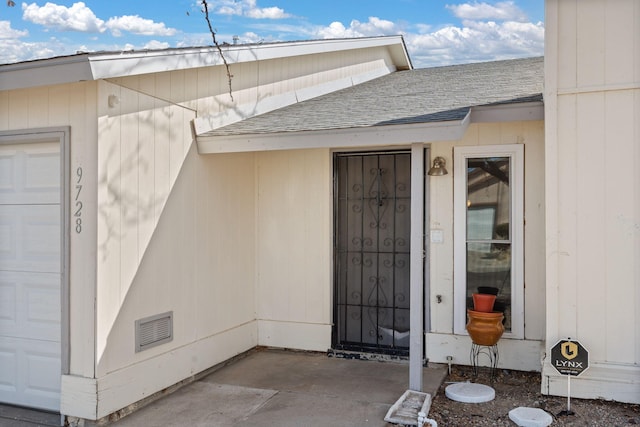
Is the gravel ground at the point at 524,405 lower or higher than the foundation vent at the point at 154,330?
lower

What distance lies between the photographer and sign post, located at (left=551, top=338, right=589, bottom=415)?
13.1 feet

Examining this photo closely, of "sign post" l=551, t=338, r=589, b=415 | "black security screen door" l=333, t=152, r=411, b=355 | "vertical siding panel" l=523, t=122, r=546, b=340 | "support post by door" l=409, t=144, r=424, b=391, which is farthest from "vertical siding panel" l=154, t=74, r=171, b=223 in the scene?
"sign post" l=551, t=338, r=589, b=415

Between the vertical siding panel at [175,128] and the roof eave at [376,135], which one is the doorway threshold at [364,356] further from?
the vertical siding panel at [175,128]

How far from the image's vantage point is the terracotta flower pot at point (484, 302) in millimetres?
4766

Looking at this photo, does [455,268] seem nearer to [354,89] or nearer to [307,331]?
[307,331]

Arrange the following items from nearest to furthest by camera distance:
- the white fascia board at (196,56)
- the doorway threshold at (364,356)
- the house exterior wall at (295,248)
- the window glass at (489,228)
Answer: the white fascia board at (196,56) → the window glass at (489,228) → the doorway threshold at (364,356) → the house exterior wall at (295,248)

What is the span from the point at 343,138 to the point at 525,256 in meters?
2.22

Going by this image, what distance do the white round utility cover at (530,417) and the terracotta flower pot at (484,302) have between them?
104 cm

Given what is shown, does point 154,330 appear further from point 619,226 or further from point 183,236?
point 619,226

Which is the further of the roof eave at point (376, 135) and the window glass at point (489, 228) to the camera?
the window glass at point (489, 228)

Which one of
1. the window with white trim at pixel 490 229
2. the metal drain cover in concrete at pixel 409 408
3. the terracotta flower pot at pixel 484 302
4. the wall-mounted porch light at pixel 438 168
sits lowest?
the metal drain cover in concrete at pixel 409 408

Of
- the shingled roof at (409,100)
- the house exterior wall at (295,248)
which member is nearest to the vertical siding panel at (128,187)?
the shingled roof at (409,100)

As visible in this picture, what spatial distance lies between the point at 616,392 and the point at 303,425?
101 inches

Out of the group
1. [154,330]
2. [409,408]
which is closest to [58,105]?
[154,330]
